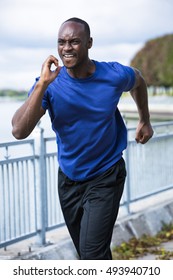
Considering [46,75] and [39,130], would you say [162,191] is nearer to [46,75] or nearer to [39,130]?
[39,130]

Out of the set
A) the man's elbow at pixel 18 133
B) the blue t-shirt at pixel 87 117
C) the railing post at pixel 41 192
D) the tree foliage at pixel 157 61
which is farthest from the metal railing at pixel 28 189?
the tree foliage at pixel 157 61

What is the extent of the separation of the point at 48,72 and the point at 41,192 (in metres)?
2.60

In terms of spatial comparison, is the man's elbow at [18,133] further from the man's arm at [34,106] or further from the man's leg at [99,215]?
the man's leg at [99,215]

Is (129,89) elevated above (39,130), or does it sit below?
above

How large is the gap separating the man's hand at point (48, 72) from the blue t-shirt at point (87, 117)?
22cm

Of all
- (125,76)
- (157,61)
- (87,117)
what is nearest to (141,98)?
(125,76)

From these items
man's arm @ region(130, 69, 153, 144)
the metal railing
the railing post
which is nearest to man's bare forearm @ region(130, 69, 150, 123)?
man's arm @ region(130, 69, 153, 144)

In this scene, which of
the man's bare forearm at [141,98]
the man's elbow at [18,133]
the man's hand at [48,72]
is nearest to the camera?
the man's hand at [48,72]

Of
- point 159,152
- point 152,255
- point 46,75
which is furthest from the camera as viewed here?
point 159,152

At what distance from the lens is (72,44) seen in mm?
3375

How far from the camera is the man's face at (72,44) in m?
3.37
